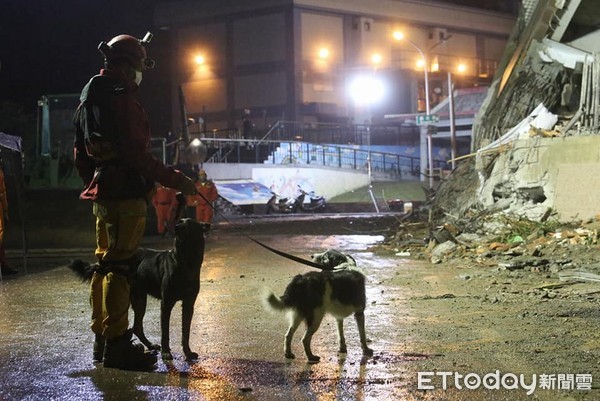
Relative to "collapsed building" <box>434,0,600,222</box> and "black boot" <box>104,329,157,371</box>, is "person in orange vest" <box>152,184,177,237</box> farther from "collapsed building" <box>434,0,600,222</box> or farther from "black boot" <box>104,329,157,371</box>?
"black boot" <box>104,329,157,371</box>

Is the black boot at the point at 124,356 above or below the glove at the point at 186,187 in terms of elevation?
below

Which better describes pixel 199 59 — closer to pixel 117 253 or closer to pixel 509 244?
pixel 509 244

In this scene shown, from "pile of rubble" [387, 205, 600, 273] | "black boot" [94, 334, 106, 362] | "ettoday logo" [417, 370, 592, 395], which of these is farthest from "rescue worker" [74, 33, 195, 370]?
"pile of rubble" [387, 205, 600, 273]

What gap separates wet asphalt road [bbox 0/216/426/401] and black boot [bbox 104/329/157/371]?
0.08 metres

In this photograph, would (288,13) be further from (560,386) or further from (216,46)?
(560,386)

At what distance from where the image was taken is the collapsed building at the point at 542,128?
11898mm

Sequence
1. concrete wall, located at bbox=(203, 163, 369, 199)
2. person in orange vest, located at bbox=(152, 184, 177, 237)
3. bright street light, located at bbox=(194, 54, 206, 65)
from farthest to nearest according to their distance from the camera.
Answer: bright street light, located at bbox=(194, 54, 206, 65)
concrete wall, located at bbox=(203, 163, 369, 199)
person in orange vest, located at bbox=(152, 184, 177, 237)

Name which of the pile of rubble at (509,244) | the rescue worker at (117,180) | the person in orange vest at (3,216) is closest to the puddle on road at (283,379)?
the rescue worker at (117,180)

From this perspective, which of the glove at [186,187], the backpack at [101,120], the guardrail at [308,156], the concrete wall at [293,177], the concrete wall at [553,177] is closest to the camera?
the backpack at [101,120]

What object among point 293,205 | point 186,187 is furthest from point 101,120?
point 293,205

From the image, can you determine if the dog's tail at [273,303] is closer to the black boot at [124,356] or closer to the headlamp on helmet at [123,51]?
the black boot at [124,356]

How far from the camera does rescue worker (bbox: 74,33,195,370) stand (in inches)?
175

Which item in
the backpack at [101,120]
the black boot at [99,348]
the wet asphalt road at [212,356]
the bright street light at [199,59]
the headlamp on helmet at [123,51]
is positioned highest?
the bright street light at [199,59]

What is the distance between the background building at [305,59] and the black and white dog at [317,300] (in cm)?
4474
